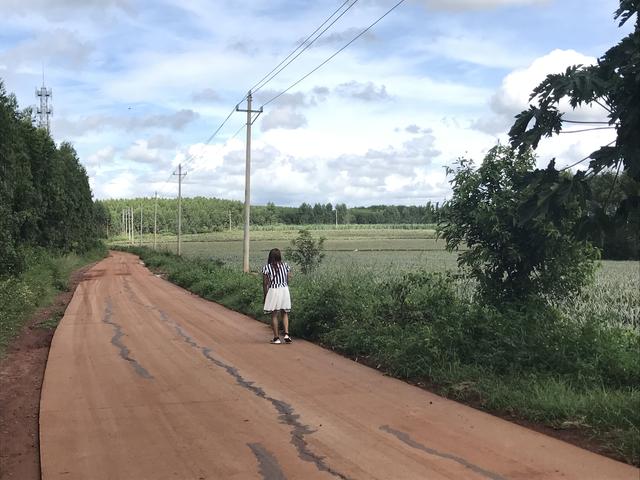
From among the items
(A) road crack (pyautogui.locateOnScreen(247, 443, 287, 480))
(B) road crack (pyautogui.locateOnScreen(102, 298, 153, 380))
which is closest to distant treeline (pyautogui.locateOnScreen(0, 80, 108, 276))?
(B) road crack (pyautogui.locateOnScreen(102, 298, 153, 380))

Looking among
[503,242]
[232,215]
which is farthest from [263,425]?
[232,215]

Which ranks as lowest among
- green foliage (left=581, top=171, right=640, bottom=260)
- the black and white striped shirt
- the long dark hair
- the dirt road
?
the dirt road

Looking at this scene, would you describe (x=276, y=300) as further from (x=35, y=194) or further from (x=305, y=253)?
(x=35, y=194)

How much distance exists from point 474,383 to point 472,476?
2.57 m

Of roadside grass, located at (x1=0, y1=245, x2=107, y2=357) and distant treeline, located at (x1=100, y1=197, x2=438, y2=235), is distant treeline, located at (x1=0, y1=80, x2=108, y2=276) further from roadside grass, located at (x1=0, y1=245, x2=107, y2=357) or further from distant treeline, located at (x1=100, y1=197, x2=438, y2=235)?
distant treeline, located at (x1=100, y1=197, x2=438, y2=235)

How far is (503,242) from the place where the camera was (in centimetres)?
920

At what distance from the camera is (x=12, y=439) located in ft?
19.5

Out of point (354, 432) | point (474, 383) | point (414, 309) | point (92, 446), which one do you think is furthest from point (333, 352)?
point (92, 446)

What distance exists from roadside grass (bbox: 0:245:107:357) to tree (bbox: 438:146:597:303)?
325 inches

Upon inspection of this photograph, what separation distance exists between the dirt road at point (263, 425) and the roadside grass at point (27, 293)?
9.25 feet

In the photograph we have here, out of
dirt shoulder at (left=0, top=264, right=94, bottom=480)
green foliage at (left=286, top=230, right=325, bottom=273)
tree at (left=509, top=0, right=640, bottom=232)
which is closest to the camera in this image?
tree at (left=509, top=0, right=640, bottom=232)

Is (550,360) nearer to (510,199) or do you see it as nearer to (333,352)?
(510,199)

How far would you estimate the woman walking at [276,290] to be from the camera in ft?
36.4

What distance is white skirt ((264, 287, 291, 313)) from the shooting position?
1105cm
